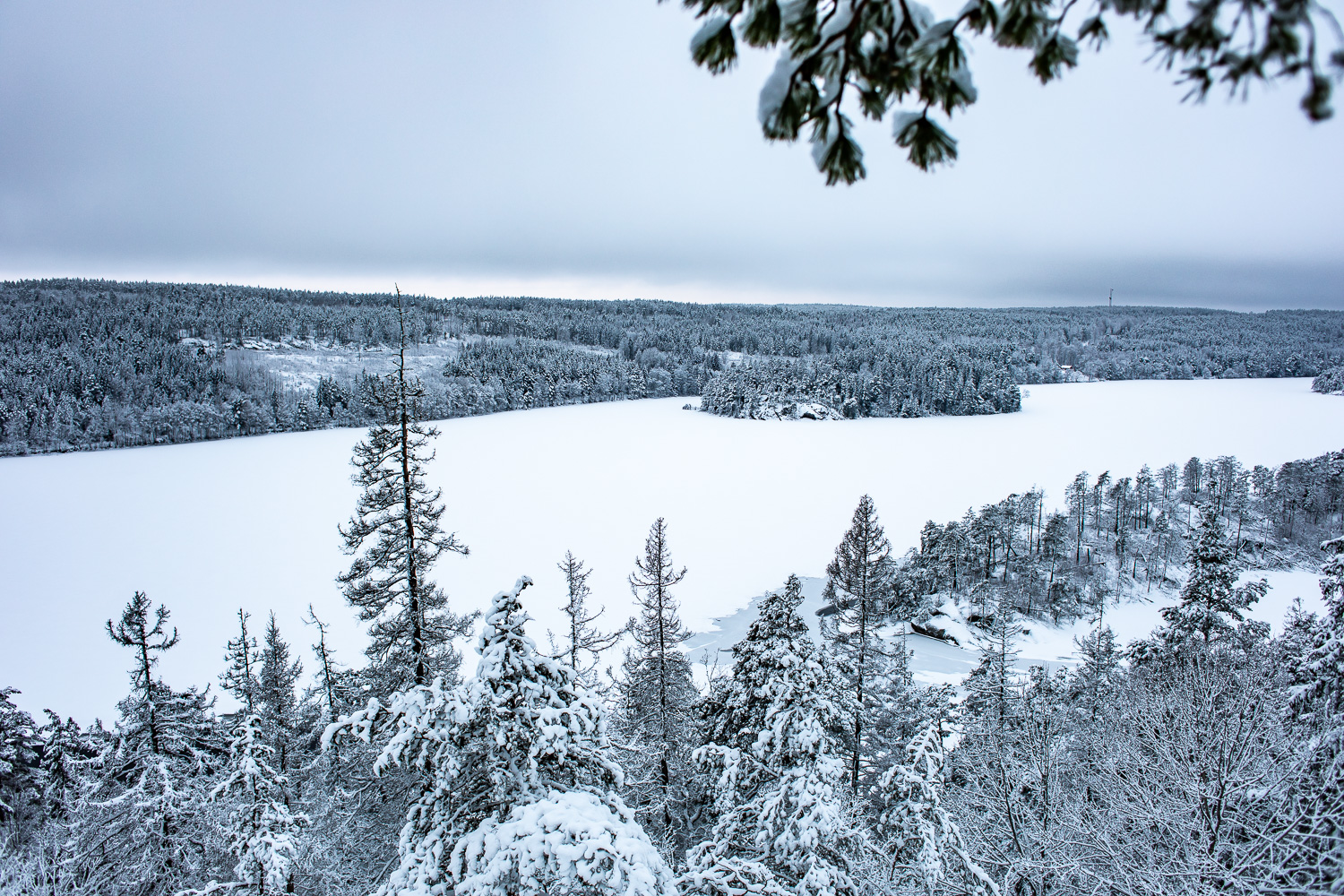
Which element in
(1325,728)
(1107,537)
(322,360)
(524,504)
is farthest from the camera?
(322,360)

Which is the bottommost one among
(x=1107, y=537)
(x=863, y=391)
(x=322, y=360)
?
(x=1107, y=537)

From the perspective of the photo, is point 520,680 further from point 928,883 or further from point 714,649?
point 714,649

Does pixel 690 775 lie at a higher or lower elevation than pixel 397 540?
lower

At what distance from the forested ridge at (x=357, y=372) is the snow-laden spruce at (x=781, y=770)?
78653mm

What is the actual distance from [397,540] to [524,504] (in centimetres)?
5063

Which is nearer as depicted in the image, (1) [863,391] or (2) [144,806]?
(2) [144,806]

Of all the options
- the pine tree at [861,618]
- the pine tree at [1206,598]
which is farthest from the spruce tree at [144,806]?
the pine tree at [1206,598]

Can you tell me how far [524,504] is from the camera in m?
61.5

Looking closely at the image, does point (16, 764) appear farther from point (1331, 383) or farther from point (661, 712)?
point (1331, 383)

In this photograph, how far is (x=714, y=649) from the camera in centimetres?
3250

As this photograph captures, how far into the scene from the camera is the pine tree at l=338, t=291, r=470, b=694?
11836 millimetres

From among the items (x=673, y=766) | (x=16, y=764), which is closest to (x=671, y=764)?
(x=673, y=766)

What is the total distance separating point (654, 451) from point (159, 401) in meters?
91.6

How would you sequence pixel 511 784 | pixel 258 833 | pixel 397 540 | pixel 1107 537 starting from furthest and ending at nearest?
1. pixel 1107 537
2. pixel 397 540
3. pixel 258 833
4. pixel 511 784
